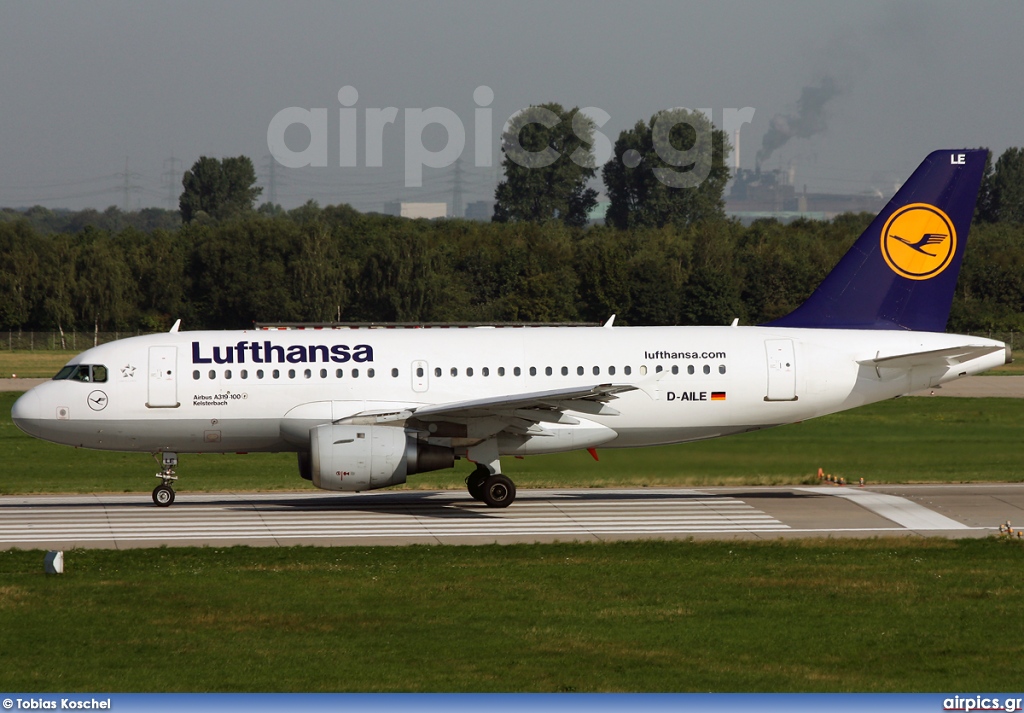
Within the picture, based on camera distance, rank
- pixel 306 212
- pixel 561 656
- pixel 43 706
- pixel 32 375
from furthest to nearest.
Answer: pixel 306 212 < pixel 32 375 < pixel 561 656 < pixel 43 706

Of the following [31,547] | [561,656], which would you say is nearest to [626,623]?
[561,656]

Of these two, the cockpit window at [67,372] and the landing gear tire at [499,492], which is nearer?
the landing gear tire at [499,492]

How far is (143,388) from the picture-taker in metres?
27.6

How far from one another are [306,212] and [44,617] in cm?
15026

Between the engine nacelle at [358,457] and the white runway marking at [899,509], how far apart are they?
1008 cm

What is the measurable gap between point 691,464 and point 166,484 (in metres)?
12.2

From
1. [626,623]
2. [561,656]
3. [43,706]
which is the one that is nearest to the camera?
[43,706]

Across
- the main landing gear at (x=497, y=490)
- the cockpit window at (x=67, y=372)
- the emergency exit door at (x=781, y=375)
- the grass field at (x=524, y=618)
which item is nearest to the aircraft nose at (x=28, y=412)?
the cockpit window at (x=67, y=372)

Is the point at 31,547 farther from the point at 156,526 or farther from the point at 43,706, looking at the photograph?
the point at 43,706

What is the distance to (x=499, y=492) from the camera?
2722 centimetres

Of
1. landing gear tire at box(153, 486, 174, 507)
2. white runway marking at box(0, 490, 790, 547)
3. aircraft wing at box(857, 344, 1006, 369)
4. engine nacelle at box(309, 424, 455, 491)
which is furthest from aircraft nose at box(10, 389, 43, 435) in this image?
aircraft wing at box(857, 344, 1006, 369)

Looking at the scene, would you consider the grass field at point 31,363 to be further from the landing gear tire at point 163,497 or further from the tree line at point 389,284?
the landing gear tire at point 163,497

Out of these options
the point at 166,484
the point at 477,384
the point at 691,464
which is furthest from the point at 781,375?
the point at 166,484

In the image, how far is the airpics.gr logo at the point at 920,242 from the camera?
96.8ft
